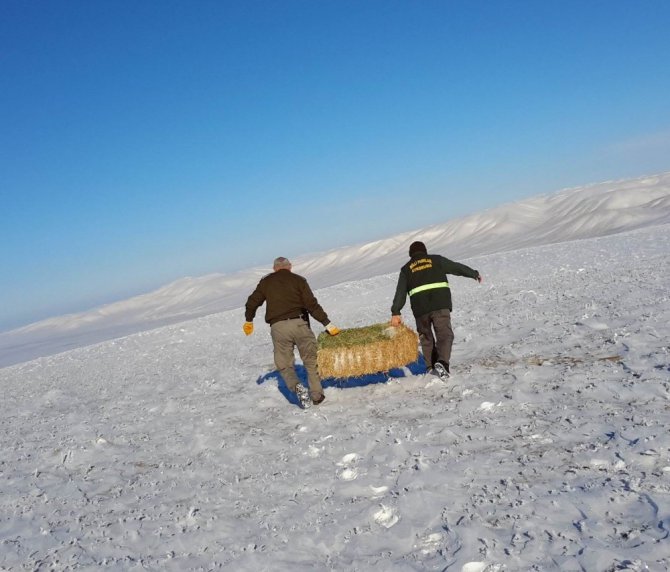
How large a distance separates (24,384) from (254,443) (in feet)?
36.4

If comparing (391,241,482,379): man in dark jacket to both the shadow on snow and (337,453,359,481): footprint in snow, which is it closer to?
the shadow on snow

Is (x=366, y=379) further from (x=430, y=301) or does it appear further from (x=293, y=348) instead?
(x=430, y=301)

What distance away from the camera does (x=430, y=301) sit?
8.08 meters

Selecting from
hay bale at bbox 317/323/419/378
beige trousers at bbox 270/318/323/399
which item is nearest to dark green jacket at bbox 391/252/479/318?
hay bale at bbox 317/323/419/378

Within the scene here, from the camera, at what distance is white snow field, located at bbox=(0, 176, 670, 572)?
3.90 m

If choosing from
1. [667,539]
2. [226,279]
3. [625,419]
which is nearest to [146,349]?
[625,419]

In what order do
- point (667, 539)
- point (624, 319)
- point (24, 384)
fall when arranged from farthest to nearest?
point (24, 384), point (624, 319), point (667, 539)

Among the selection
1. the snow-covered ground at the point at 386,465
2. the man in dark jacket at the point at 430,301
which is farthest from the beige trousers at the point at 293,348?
the man in dark jacket at the point at 430,301

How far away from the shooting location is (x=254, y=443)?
693 centimetres

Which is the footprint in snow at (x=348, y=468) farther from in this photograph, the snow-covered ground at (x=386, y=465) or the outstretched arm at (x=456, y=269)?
the outstretched arm at (x=456, y=269)

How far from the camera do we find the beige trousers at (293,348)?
791 centimetres

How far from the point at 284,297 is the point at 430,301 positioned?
2158 mm

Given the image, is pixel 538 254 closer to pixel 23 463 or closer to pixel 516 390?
pixel 516 390

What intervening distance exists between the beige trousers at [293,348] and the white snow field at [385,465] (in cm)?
44
